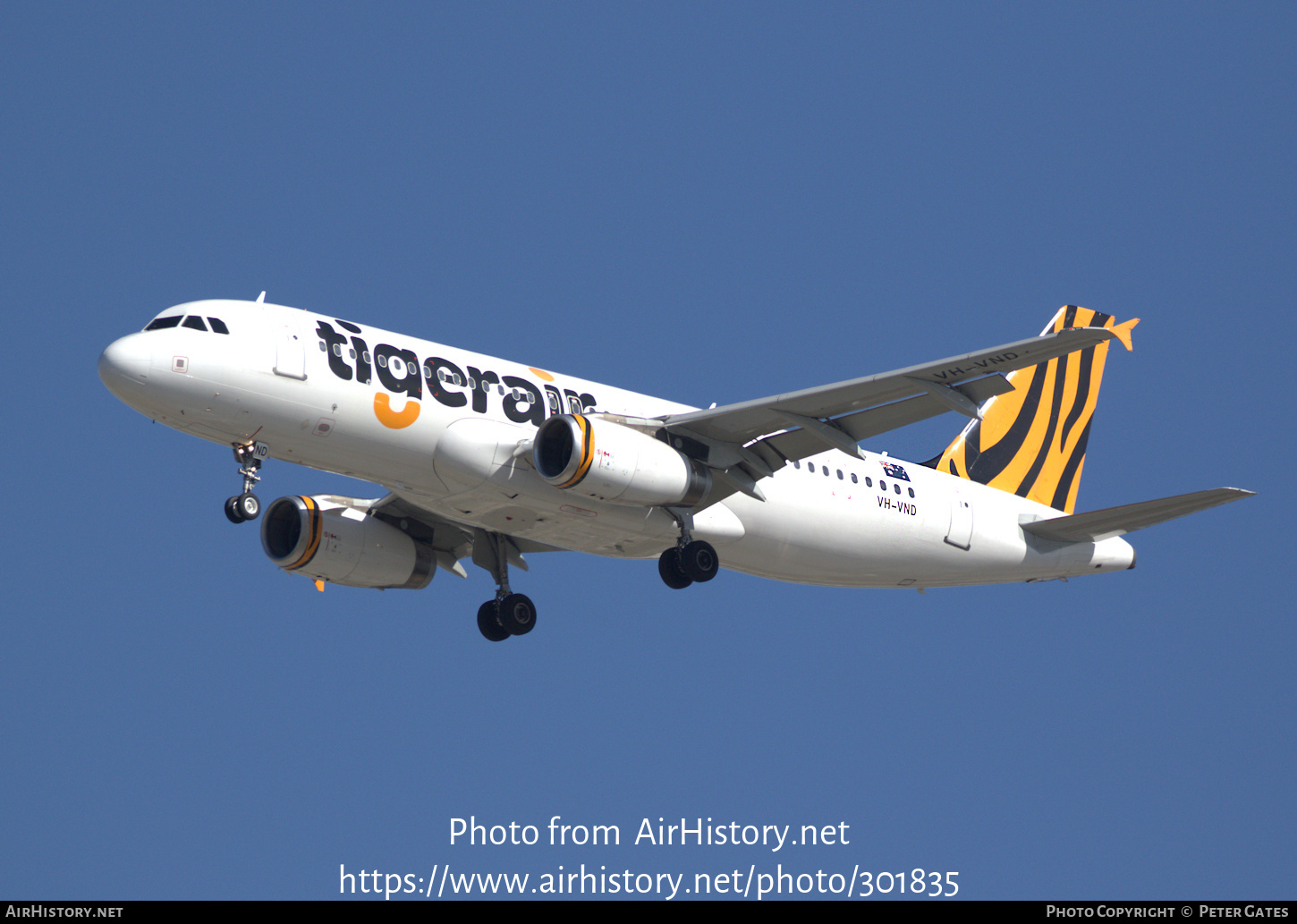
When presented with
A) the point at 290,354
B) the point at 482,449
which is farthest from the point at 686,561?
the point at 290,354

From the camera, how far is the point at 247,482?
28.6m

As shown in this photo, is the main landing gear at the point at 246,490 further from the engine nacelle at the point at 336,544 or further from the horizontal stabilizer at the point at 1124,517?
the horizontal stabilizer at the point at 1124,517

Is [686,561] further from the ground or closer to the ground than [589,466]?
closer to the ground

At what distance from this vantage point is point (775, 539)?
111ft

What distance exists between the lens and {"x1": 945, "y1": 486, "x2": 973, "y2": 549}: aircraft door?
36375mm

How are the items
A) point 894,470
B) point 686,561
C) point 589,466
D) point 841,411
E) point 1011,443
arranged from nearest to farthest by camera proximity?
point 589,466
point 841,411
point 686,561
point 894,470
point 1011,443

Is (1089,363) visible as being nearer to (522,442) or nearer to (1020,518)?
(1020,518)

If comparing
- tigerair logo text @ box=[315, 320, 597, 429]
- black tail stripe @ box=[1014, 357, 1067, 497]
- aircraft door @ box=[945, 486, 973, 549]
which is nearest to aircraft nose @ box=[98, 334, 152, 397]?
tigerair logo text @ box=[315, 320, 597, 429]

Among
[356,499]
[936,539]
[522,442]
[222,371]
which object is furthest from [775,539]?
[222,371]

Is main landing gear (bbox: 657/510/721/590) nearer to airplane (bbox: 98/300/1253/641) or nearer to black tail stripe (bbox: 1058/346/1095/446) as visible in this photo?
airplane (bbox: 98/300/1253/641)

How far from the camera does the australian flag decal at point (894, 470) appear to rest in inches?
1423

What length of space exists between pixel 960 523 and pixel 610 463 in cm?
1053

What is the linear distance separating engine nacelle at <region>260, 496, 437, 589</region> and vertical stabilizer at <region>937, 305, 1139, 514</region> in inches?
527

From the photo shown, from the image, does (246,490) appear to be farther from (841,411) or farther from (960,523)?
(960,523)
